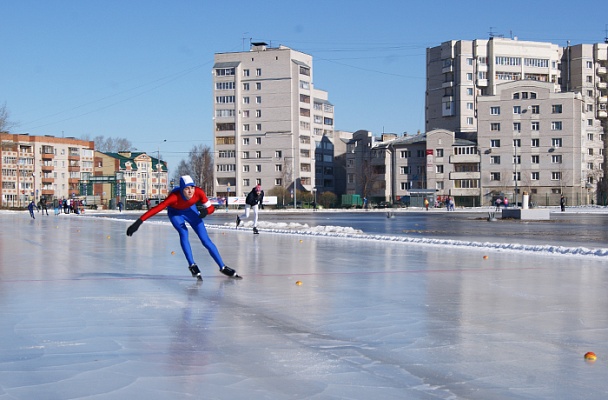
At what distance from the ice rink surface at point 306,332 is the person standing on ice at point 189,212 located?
1.09ft

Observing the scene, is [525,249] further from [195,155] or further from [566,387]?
[195,155]

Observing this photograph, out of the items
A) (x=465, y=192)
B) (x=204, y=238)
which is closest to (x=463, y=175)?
(x=465, y=192)

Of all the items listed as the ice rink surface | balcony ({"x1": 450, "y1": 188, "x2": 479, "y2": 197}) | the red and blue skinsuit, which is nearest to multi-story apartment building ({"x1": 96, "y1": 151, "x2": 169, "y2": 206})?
balcony ({"x1": 450, "y1": 188, "x2": 479, "y2": 197})

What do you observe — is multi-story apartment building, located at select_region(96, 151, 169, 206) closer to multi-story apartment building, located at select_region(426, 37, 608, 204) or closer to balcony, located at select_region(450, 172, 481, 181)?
balcony, located at select_region(450, 172, 481, 181)

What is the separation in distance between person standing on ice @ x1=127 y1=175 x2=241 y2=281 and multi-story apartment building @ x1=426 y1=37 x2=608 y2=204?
8359cm

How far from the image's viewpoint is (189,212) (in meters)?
11.0

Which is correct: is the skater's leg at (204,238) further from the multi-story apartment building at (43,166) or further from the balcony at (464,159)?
the multi-story apartment building at (43,166)

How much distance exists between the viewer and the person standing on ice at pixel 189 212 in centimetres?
1064

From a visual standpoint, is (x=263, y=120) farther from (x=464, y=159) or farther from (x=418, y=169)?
(x=464, y=159)

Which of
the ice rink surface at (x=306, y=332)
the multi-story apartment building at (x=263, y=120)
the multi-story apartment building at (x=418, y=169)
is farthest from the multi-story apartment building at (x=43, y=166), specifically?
the ice rink surface at (x=306, y=332)

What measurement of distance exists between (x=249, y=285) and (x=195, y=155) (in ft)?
453

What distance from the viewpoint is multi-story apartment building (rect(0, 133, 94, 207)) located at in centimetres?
12750

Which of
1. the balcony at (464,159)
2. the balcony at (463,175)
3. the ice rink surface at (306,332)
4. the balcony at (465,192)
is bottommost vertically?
the ice rink surface at (306,332)

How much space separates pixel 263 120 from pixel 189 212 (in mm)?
103703
